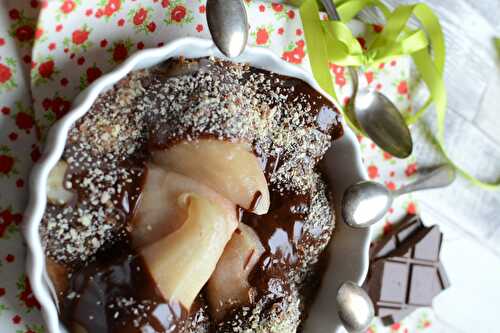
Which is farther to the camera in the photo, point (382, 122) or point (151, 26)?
point (382, 122)

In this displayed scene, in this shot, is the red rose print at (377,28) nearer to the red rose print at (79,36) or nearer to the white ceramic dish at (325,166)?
the white ceramic dish at (325,166)

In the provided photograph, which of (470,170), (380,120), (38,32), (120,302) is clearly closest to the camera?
(120,302)

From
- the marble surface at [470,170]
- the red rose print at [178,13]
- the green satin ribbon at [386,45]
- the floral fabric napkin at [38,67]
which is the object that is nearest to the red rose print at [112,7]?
the floral fabric napkin at [38,67]

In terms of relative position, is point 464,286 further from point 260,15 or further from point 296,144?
point 260,15

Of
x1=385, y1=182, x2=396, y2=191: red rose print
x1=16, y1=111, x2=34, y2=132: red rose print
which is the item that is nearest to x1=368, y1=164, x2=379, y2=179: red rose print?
x1=385, y1=182, x2=396, y2=191: red rose print

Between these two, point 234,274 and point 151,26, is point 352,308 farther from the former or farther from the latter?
point 151,26

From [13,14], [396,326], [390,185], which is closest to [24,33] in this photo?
[13,14]
